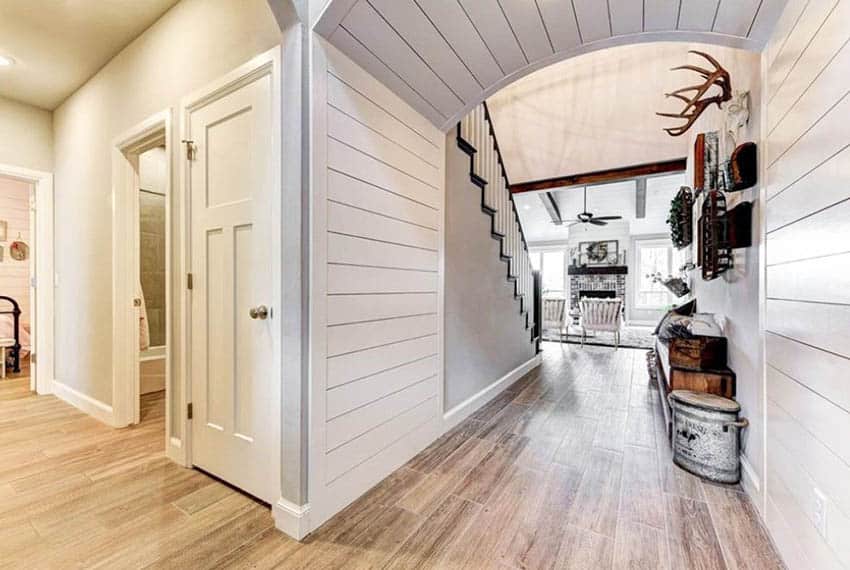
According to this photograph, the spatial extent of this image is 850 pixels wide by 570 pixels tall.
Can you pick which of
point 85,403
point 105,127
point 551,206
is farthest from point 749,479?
point 551,206

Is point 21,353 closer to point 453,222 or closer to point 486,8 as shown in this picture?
point 453,222

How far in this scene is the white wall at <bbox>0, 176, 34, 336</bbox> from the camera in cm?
471

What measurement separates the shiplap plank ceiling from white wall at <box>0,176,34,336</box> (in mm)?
5814

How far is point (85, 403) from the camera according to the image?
9.58ft

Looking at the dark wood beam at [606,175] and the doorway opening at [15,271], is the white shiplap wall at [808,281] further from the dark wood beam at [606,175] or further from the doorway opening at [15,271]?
the doorway opening at [15,271]

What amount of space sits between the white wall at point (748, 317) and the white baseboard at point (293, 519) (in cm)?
199

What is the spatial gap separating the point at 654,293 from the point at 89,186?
11.9m

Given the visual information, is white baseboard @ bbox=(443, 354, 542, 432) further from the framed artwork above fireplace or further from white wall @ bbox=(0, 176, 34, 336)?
the framed artwork above fireplace

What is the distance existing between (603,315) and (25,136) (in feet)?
24.5

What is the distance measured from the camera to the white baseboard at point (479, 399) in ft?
8.53

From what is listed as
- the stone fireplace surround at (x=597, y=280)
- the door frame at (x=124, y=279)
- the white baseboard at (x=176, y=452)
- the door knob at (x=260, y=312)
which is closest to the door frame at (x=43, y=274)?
the door frame at (x=124, y=279)

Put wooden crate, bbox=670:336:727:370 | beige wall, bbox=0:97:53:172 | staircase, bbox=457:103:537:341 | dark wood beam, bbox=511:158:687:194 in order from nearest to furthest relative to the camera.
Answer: wooden crate, bbox=670:336:727:370, staircase, bbox=457:103:537:341, beige wall, bbox=0:97:53:172, dark wood beam, bbox=511:158:687:194

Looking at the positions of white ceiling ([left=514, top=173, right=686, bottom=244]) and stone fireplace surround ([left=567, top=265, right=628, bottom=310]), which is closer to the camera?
white ceiling ([left=514, top=173, right=686, bottom=244])

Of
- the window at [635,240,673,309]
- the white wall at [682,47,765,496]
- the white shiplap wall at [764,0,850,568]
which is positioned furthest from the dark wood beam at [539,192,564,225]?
the white shiplap wall at [764,0,850,568]
